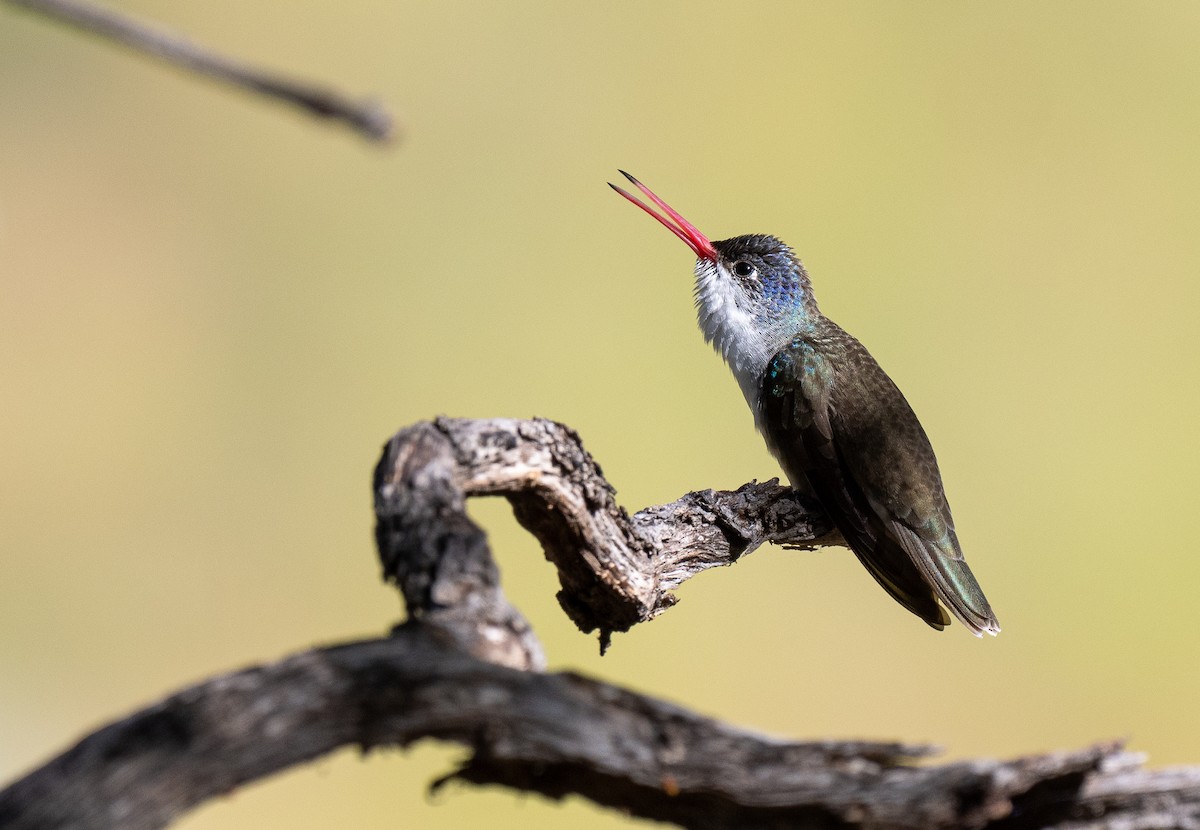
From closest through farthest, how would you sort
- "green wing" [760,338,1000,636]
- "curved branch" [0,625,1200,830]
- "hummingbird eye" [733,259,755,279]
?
"curved branch" [0,625,1200,830] < "green wing" [760,338,1000,636] < "hummingbird eye" [733,259,755,279]

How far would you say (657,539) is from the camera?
2.95 meters

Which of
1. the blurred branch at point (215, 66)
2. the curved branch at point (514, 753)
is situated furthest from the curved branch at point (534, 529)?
the blurred branch at point (215, 66)

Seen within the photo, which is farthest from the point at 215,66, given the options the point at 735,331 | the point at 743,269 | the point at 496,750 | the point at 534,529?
the point at 743,269

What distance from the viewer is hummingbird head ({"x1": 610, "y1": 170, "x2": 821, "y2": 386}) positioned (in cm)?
416

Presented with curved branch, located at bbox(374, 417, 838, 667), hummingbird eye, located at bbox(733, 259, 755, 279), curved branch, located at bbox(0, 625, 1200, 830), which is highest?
hummingbird eye, located at bbox(733, 259, 755, 279)

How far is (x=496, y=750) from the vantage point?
5.64ft

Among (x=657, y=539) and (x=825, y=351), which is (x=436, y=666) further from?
(x=825, y=351)

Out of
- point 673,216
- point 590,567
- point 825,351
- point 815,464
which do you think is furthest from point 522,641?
point 673,216

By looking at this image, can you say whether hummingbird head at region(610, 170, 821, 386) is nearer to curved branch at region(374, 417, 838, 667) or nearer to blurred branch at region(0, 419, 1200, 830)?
curved branch at region(374, 417, 838, 667)

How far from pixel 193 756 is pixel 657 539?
152cm

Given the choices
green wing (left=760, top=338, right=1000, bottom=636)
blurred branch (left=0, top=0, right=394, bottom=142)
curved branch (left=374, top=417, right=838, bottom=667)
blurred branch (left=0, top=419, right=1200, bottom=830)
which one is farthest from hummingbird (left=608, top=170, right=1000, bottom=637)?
blurred branch (left=0, top=0, right=394, bottom=142)

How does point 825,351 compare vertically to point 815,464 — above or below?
above

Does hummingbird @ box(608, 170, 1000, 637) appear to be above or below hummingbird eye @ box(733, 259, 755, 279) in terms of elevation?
below

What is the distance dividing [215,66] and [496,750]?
122cm
